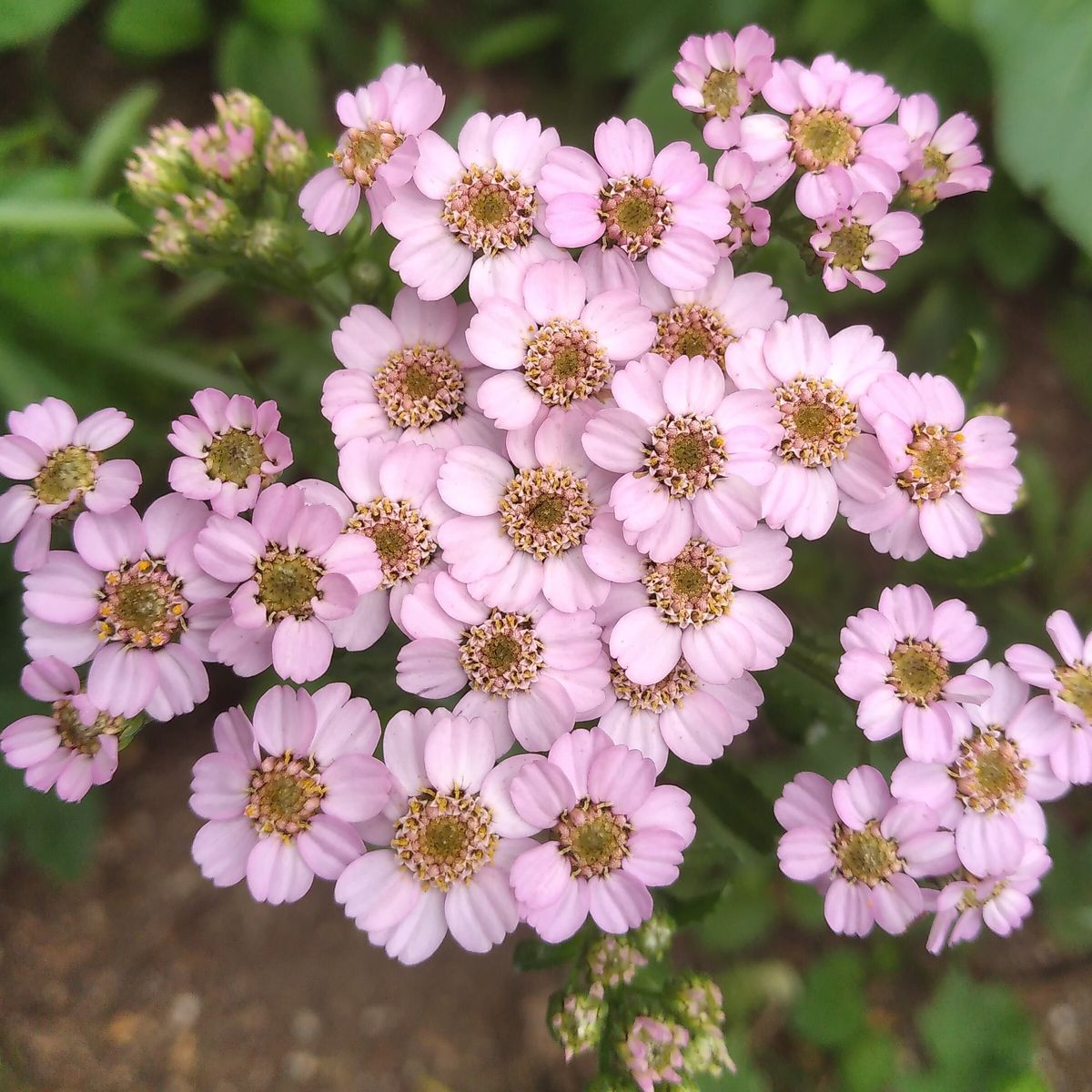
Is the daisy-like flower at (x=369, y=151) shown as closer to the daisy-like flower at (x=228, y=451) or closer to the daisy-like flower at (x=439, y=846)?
the daisy-like flower at (x=228, y=451)

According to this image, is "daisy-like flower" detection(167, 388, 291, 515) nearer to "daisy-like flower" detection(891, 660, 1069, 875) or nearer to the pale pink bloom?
the pale pink bloom

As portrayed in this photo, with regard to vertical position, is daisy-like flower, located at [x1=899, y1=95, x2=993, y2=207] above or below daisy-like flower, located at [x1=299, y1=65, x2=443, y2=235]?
above

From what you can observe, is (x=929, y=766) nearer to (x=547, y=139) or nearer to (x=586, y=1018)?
(x=586, y=1018)

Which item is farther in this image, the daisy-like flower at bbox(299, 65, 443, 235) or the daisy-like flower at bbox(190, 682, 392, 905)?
the daisy-like flower at bbox(299, 65, 443, 235)

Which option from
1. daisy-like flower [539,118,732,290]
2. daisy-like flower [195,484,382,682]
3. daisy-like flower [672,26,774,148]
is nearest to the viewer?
daisy-like flower [195,484,382,682]

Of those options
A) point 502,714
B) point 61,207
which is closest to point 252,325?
point 61,207

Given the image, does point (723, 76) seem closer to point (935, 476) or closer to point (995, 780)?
point (935, 476)

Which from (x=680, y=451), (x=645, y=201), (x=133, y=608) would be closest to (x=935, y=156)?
(x=645, y=201)

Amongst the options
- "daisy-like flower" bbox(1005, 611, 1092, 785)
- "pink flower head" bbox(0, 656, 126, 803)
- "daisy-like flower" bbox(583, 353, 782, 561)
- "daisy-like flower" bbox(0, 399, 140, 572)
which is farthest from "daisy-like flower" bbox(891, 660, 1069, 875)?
"daisy-like flower" bbox(0, 399, 140, 572)
